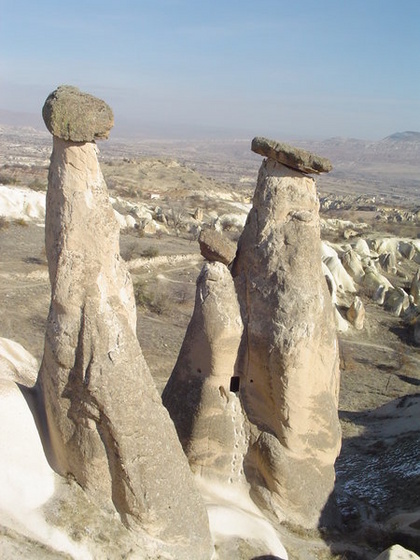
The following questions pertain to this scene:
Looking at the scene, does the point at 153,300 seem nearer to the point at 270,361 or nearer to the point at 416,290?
the point at 416,290

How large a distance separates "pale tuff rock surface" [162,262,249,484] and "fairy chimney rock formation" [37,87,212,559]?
112cm

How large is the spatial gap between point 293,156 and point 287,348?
1.90m

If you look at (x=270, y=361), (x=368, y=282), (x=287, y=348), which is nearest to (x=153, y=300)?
(x=368, y=282)

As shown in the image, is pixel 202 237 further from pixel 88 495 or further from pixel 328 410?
pixel 88 495

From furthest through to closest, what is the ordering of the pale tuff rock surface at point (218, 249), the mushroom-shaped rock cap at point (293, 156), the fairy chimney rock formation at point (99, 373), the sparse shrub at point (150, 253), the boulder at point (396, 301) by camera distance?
the sparse shrub at point (150, 253) < the boulder at point (396, 301) < the pale tuff rock surface at point (218, 249) < the mushroom-shaped rock cap at point (293, 156) < the fairy chimney rock formation at point (99, 373)

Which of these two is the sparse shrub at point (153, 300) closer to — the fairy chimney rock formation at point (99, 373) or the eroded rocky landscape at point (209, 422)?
the eroded rocky landscape at point (209, 422)

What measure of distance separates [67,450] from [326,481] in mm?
2912

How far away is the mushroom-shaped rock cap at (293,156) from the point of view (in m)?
5.71

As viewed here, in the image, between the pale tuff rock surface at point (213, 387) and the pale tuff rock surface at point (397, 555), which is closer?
the pale tuff rock surface at point (397, 555)

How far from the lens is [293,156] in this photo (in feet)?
18.8

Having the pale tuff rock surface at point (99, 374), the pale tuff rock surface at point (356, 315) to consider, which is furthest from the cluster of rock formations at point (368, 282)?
the pale tuff rock surface at point (99, 374)

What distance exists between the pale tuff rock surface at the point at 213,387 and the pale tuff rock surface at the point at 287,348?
16 cm

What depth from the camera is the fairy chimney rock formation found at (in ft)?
15.5

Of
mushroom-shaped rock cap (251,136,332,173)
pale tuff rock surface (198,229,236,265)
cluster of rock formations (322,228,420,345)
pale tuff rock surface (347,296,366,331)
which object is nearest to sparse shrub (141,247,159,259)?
cluster of rock formations (322,228,420,345)
